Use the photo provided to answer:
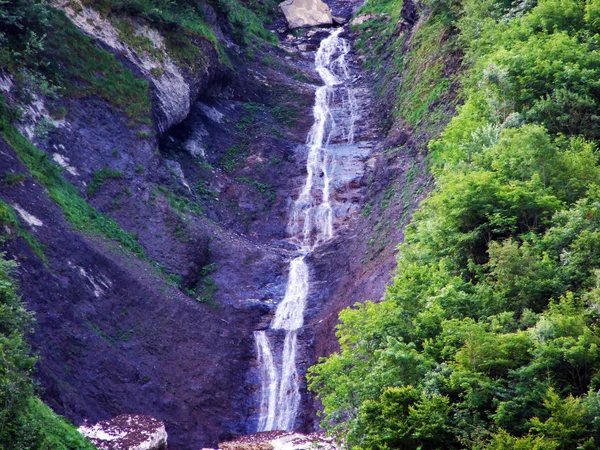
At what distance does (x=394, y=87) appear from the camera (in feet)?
142

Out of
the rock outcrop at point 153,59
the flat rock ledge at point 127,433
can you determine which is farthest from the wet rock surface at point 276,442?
the rock outcrop at point 153,59

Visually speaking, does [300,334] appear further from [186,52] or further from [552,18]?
[186,52]

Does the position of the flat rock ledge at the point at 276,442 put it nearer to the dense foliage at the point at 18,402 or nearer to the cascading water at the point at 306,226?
the cascading water at the point at 306,226

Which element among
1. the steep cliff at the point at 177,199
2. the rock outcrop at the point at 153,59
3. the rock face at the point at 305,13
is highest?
the rock face at the point at 305,13

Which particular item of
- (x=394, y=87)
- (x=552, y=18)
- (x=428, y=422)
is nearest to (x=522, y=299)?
(x=428, y=422)

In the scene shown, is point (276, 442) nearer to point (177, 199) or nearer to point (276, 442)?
point (276, 442)

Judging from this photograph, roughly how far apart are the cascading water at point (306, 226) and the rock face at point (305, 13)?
143 inches

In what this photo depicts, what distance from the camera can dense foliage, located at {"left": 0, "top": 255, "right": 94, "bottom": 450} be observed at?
15383mm

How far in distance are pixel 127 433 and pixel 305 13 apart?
4515cm

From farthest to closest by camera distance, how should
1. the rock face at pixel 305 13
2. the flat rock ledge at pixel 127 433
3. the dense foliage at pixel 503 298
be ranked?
1. the rock face at pixel 305 13
2. the flat rock ledge at pixel 127 433
3. the dense foliage at pixel 503 298

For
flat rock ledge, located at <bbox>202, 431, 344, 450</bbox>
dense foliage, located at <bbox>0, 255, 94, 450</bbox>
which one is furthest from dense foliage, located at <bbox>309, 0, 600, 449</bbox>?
dense foliage, located at <bbox>0, 255, 94, 450</bbox>

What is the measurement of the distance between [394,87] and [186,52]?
1289cm

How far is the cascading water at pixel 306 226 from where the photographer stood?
2864 centimetres

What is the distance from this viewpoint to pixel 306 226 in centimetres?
3747
